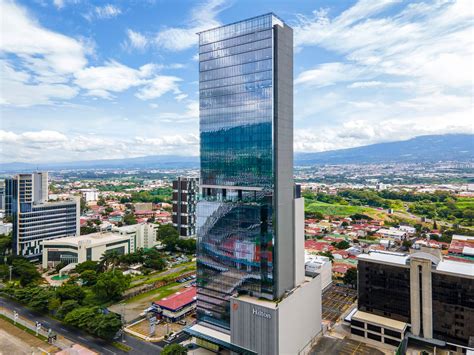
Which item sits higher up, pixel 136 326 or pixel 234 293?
pixel 234 293

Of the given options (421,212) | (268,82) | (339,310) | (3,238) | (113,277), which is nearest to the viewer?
(268,82)

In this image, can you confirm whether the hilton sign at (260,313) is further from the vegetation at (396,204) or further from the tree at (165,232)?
the vegetation at (396,204)

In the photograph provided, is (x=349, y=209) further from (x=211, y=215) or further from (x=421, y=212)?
(x=211, y=215)

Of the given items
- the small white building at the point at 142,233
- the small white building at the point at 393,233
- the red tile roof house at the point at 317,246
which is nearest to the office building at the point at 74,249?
the small white building at the point at 142,233

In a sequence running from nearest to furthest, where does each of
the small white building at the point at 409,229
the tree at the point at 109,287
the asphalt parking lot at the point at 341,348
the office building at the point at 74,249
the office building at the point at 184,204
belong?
the asphalt parking lot at the point at 341,348, the tree at the point at 109,287, the office building at the point at 74,249, the office building at the point at 184,204, the small white building at the point at 409,229

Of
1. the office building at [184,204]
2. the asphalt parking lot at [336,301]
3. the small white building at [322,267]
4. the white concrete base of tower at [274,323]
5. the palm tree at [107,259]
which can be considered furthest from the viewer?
the office building at [184,204]

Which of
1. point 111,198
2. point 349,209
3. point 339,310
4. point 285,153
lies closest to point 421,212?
point 349,209

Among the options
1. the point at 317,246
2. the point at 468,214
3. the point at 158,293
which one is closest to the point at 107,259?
the point at 158,293
